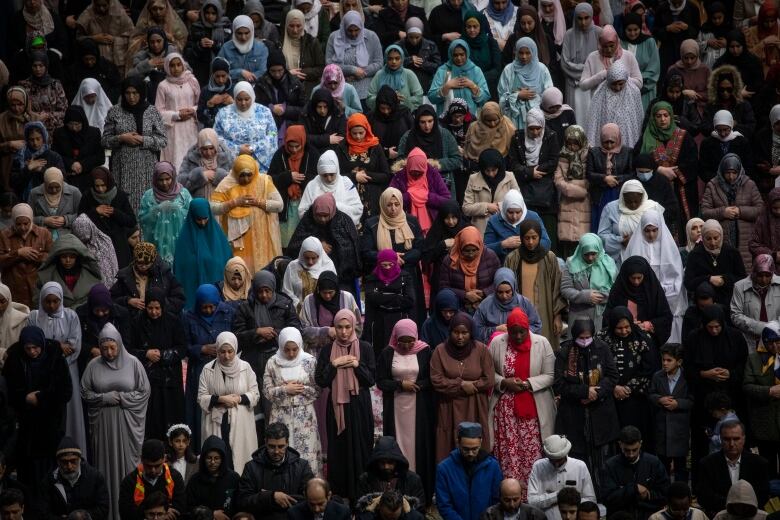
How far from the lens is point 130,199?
1938 centimetres

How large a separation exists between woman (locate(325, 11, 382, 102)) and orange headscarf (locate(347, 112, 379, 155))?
1760 millimetres

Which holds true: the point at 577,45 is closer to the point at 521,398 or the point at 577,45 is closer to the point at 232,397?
A: the point at 521,398

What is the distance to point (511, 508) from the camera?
14.4 metres

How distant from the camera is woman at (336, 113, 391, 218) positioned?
18891mm

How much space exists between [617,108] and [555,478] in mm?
6088

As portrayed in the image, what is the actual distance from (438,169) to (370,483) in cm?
497

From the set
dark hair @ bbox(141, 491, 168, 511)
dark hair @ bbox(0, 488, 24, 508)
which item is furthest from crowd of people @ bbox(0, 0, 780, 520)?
dark hair @ bbox(0, 488, 24, 508)

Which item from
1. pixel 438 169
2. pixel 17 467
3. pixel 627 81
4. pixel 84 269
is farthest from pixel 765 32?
pixel 17 467

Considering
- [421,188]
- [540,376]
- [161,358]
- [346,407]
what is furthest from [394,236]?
[161,358]

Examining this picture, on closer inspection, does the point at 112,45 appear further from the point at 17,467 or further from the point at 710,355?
the point at 710,355

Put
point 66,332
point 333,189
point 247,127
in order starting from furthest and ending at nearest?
point 247,127 < point 333,189 < point 66,332

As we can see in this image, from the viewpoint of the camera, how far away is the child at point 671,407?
15719mm

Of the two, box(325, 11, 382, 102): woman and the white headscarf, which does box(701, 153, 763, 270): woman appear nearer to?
box(325, 11, 382, 102): woman

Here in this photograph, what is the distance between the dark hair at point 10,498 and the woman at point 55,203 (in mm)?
4036
